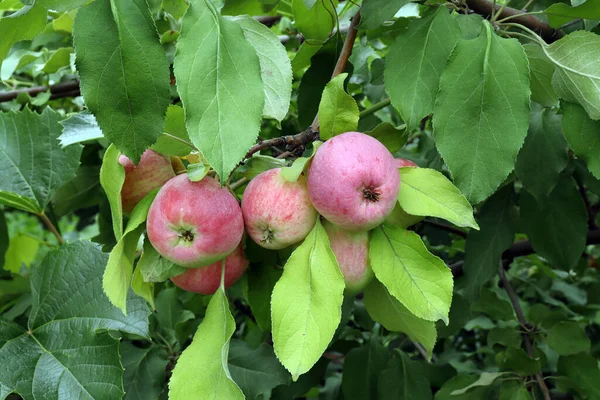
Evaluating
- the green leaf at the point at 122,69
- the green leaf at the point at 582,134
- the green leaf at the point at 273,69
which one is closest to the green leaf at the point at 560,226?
the green leaf at the point at 582,134

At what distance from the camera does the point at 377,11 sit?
850 millimetres

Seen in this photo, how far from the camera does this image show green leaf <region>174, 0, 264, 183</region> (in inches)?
25.5

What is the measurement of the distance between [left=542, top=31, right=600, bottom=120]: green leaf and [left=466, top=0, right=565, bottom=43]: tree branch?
0.48ft

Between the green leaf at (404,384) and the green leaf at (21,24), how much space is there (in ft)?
3.07

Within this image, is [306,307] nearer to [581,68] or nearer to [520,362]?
[581,68]

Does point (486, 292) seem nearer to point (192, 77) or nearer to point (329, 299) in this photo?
point (329, 299)

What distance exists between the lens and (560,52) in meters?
0.83

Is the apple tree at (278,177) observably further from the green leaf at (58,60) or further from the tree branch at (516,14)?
the green leaf at (58,60)

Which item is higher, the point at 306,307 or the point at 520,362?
the point at 306,307

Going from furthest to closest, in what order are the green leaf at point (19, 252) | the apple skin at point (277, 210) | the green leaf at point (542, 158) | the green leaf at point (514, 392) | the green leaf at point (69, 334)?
1. the green leaf at point (19, 252)
2. the green leaf at point (514, 392)
3. the green leaf at point (542, 158)
4. the green leaf at point (69, 334)
5. the apple skin at point (277, 210)

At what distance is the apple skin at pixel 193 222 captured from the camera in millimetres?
765

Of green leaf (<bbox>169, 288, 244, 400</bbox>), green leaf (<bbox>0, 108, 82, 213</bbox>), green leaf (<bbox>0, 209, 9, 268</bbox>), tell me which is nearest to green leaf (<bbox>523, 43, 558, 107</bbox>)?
green leaf (<bbox>169, 288, 244, 400</bbox>)

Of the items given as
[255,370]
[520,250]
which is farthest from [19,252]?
[520,250]

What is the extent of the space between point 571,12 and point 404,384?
30.9 inches
